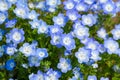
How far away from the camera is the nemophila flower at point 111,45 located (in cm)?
356

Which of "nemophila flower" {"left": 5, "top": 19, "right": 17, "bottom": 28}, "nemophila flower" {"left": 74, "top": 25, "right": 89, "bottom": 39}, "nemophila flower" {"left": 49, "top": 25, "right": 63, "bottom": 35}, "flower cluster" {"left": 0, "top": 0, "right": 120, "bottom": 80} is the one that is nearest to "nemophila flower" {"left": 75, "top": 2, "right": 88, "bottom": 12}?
"flower cluster" {"left": 0, "top": 0, "right": 120, "bottom": 80}

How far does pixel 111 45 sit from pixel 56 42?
49cm

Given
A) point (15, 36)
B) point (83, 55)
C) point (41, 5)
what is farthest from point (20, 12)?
point (83, 55)

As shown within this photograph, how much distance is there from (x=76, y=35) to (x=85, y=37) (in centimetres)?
12

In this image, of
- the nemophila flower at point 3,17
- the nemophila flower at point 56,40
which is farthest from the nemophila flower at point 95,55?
the nemophila flower at point 3,17

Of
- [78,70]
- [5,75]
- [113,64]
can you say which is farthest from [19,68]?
[113,64]

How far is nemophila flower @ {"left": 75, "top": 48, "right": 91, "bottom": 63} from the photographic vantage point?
11.1 ft

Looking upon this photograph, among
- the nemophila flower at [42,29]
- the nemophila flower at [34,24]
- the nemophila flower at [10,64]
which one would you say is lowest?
the nemophila flower at [10,64]

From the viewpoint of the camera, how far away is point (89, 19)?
3.69m

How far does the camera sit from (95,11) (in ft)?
13.2

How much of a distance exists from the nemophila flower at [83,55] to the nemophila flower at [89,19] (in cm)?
32

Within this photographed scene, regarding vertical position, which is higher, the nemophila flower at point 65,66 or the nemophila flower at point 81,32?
the nemophila flower at point 81,32

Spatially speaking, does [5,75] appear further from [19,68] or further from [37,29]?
[37,29]

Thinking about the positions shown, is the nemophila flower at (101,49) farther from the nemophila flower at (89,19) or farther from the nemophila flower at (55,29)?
the nemophila flower at (55,29)
